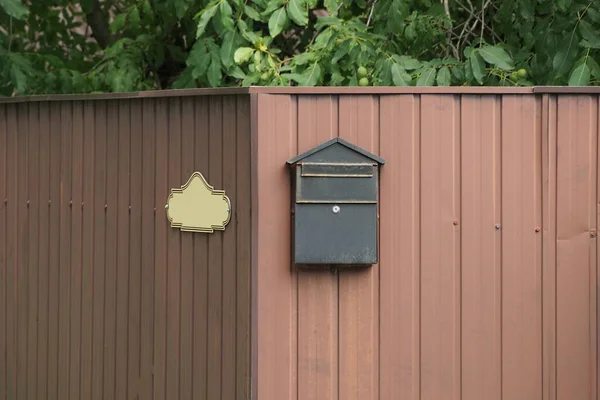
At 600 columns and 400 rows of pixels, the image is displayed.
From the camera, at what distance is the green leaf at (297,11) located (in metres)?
6.36

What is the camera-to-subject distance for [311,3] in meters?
6.49

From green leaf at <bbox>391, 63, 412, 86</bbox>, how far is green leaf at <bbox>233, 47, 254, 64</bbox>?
917 millimetres

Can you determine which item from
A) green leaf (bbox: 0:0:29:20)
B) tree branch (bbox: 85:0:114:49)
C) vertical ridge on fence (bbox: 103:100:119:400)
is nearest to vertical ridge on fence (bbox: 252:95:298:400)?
vertical ridge on fence (bbox: 103:100:119:400)

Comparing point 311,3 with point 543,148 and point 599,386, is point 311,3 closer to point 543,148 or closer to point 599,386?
point 543,148

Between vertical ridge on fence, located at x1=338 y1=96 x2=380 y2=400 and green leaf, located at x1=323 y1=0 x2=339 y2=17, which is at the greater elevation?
green leaf, located at x1=323 y1=0 x2=339 y2=17

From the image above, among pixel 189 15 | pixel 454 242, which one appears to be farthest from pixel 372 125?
pixel 189 15

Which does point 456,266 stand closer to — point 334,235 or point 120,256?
point 334,235

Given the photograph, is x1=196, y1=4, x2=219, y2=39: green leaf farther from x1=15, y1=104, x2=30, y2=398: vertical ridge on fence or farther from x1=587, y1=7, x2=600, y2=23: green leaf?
x1=587, y1=7, x2=600, y2=23: green leaf

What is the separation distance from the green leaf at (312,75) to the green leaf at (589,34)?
5.05ft

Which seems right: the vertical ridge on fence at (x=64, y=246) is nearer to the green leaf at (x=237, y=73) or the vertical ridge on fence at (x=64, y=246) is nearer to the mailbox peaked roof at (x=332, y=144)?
the green leaf at (x=237, y=73)

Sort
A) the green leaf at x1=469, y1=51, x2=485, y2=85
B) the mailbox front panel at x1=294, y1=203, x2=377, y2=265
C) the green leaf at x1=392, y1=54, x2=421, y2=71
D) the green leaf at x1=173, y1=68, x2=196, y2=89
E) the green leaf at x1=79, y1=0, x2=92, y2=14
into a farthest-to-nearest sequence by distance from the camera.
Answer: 1. the green leaf at x1=79, y1=0, x2=92, y2=14
2. the green leaf at x1=173, y1=68, x2=196, y2=89
3. the green leaf at x1=392, y1=54, x2=421, y2=71
4. the green leaf at x1=469, y1=51, x2=485, y2=85
5. the mailbox front panel at x1=294, y1=203, x2=377, y2=265

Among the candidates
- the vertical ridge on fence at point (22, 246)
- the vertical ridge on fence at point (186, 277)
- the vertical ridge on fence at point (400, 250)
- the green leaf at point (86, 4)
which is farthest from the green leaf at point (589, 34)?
the green leaf at point (86, 4)

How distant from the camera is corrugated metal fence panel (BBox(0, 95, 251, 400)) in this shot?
17.4 ft

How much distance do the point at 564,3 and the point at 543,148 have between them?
4.34 ft
